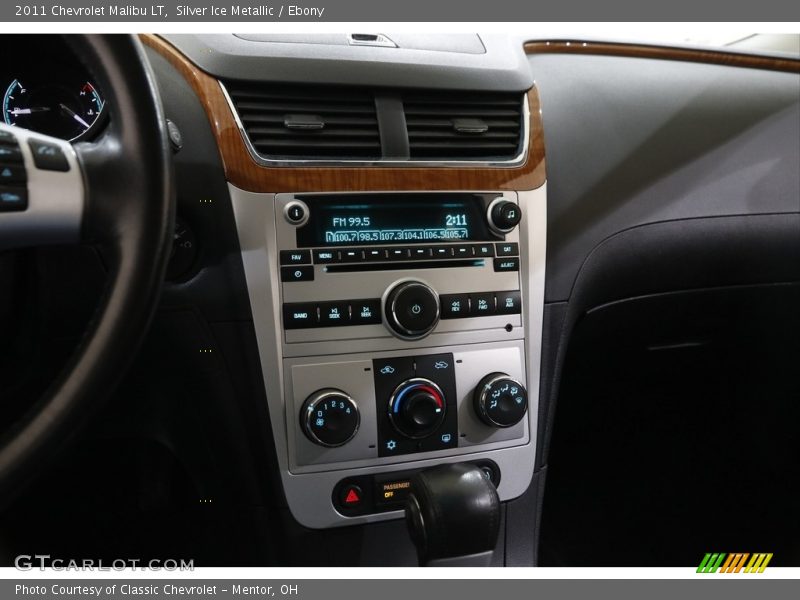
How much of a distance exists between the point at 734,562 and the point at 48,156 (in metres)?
1.49

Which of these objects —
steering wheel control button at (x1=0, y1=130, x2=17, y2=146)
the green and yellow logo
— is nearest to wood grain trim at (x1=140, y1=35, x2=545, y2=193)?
steering wheel control button at (x1=0, y1=130, x2=17, y2=146)

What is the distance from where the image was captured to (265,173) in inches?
37.8

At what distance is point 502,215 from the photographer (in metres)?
1.05

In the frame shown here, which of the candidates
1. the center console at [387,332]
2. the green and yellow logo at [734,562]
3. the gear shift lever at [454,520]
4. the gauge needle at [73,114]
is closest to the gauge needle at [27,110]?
the gauge needle at [73,114]

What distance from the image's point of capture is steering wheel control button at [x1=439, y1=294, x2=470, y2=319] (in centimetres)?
103

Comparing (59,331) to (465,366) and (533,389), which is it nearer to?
(465,366)

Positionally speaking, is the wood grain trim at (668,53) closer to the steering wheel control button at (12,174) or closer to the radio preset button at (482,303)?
the radio preset button at (482,303)

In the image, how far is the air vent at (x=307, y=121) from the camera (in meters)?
0.96

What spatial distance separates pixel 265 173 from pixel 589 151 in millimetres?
590

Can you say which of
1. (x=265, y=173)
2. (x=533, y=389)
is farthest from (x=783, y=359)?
(x=265, y=173)

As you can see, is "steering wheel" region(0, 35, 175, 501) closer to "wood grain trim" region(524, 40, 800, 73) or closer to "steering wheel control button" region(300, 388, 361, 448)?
"steering wheel control button" region(300, 388, 361, 448)

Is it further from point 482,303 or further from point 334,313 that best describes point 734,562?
point 334,313

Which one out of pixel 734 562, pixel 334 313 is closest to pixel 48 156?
pixel 334 313

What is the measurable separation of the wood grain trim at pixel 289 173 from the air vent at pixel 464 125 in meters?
0.03
